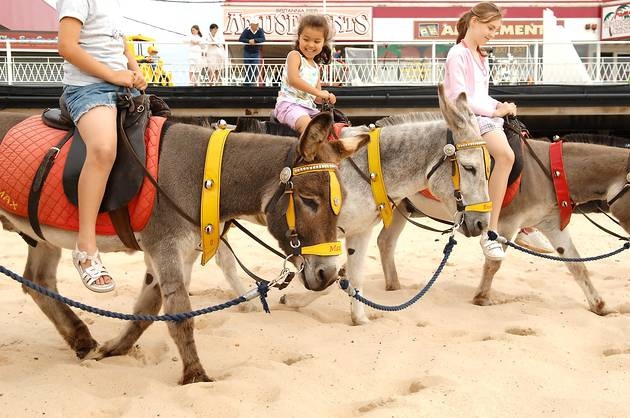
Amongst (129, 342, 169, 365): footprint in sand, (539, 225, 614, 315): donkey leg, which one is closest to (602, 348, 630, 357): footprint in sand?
(539, 225, 614, 315): donkey leg

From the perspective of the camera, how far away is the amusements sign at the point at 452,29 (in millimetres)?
24625

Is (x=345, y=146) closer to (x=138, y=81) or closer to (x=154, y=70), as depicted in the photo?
(x=138, y=81)

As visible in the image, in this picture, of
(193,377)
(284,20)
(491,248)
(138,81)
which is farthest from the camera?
(284,20)

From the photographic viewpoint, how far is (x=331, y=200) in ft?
12.0

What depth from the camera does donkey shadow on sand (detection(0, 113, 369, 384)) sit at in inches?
144

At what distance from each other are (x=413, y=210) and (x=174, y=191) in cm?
365

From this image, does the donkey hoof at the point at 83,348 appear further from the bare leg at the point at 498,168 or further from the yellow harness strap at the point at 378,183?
the bare leg at the point at 498,168

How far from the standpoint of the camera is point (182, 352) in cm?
401

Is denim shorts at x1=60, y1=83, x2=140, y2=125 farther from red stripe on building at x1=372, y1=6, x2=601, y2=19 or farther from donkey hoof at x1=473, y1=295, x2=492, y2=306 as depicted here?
red stripe on building at x1=372, y1=6, x2=601, y2=19

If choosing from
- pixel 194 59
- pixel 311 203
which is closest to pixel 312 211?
pixel 311 203

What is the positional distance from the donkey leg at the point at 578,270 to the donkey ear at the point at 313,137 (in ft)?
12.4

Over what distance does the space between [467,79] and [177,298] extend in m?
3.25

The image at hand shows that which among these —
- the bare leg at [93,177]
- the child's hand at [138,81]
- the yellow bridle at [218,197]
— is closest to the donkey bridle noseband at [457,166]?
the yellow bridle at [218,197]

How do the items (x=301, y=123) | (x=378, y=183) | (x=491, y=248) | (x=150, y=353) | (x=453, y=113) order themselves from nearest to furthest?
(x=150, y=353) < (x=453, y=113) < (x=378, y=183) < (x=301, y=123) < (x=491, y=248)
